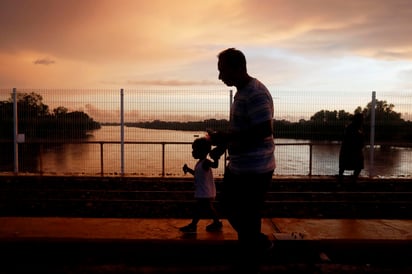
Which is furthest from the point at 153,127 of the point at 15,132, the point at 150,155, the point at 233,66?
the point at 233,66

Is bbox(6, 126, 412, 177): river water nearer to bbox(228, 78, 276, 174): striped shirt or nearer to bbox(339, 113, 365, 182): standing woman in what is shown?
bbox(339, 113, 365, 182): standing woman

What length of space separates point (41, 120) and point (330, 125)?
895cm

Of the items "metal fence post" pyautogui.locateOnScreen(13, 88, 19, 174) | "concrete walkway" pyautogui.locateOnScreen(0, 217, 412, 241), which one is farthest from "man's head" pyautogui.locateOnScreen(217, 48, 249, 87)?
"metal fence post" pyautogui.locateOnScreen(13, 88, 19, 174)

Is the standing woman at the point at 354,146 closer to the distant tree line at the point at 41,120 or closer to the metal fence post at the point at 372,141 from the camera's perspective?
the metal fence post at the point at 372,141

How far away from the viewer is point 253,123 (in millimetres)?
3443

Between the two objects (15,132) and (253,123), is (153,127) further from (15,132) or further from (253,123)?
(253,123)

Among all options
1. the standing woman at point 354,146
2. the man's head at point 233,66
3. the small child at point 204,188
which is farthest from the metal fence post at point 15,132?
the man's head at point 233,66

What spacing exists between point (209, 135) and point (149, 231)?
2226mm

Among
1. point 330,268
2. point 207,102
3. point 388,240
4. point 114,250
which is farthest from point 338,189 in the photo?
point 114,250

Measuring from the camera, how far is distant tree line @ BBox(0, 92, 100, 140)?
12734 mm

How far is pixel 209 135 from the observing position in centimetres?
363

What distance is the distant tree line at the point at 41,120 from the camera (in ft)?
41.8

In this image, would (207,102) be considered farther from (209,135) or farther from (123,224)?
(209,135)

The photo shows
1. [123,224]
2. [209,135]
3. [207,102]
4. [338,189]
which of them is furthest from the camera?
[207,102]
